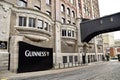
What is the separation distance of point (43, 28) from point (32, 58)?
5.87 m

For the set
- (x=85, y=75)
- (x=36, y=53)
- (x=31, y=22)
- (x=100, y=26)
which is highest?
(x=100, y=26)

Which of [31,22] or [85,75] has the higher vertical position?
[31,22]

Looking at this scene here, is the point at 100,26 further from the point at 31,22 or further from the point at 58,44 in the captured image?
the point at 31,22

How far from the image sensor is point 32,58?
771 inches

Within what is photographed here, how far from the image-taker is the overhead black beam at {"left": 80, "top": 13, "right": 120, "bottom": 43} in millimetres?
29334

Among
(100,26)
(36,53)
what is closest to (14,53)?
(36,53)

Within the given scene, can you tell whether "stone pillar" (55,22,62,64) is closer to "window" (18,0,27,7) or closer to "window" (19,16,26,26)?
"window" (18,0,27,7)

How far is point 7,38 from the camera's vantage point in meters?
18.4

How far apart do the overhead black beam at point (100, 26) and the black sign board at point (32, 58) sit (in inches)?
586

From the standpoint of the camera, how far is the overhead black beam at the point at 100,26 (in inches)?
1155

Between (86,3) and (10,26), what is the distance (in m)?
32.3

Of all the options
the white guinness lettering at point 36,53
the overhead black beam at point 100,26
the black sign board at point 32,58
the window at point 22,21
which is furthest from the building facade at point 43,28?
the overhead black beam at point 100,26

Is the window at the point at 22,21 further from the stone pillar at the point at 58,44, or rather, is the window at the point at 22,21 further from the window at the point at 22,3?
the stone pillar at the point at 58,44

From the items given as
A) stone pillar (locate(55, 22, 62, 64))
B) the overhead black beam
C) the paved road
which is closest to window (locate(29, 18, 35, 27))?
stone pillar (locate(55, 22, 62, 64))
